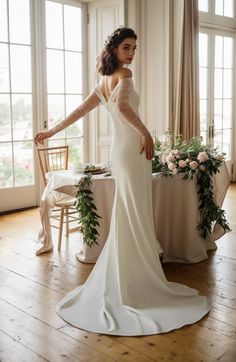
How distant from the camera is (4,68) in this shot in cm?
556

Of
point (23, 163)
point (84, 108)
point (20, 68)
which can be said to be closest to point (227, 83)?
point (20, 68)

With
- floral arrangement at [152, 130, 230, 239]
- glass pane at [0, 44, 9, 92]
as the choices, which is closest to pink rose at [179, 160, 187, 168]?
floral arrangement at [152, 130, 230, 239]

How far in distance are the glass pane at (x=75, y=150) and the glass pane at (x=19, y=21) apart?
1.42 m

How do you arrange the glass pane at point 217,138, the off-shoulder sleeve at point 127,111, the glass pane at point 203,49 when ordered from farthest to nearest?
the glass pane at point 217,138
the glass pane at point 203,49
the off-shoulder sleeve at point 127,111

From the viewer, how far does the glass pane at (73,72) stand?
621 centimetres

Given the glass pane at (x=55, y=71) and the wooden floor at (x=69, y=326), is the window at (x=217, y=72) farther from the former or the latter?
the wooden floor at (x=69, y=326)

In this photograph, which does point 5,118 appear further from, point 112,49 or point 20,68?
point 112,49

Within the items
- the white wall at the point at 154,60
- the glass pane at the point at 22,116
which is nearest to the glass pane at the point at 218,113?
the white wall at the point at 154,60

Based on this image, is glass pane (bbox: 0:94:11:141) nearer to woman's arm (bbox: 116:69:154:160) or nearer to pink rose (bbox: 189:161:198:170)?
pink rose (bbox: 189:161:198:170)

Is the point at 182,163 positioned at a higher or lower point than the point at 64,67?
lower

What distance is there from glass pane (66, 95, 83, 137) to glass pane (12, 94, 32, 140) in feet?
1.92

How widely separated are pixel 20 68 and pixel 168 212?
2.97 m

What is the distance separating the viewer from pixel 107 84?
290 centimetres

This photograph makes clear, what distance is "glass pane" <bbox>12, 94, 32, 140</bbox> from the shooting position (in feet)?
Result: 18.8
